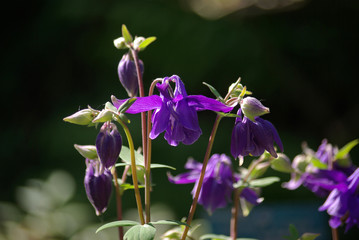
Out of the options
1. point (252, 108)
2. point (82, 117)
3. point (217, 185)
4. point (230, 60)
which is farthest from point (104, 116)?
point (230, 60)

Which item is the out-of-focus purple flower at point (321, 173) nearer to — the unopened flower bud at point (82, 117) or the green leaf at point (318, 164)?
the green leaf at point (318, 164)

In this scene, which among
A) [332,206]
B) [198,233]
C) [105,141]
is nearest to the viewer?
[105,141]

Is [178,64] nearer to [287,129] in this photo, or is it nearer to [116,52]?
[116,52]

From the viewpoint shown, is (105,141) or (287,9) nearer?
(105,141)

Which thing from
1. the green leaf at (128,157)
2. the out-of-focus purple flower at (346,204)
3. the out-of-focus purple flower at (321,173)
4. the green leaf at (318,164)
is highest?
the green leaf at (128,157)

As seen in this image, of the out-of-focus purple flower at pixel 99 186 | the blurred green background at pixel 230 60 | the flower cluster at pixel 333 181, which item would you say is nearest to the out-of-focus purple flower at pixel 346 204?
the flower cluster at pixel 333 181

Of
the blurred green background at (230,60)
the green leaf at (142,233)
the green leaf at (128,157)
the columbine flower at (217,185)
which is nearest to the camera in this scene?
the green leaf at (142,233)

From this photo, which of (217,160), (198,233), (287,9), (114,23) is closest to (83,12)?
(114,23)
